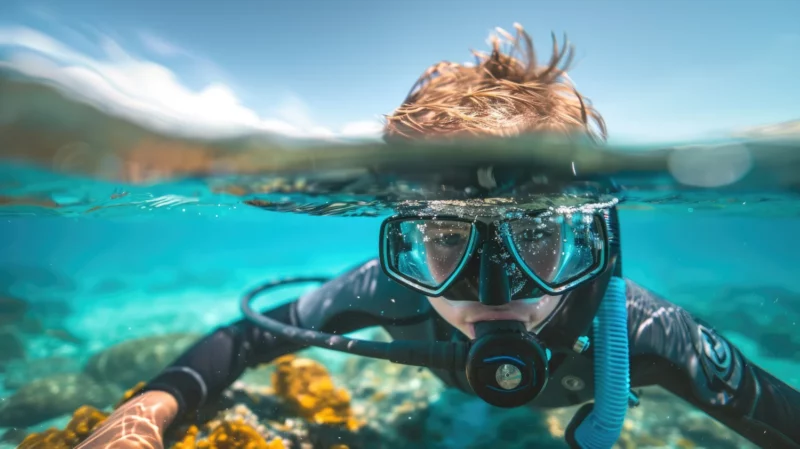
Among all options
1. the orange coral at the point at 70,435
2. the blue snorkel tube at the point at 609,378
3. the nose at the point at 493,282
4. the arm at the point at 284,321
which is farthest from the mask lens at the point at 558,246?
the orange coral at the point at 70,435

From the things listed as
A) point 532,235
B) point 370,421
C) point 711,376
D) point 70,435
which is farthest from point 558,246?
point 70,435

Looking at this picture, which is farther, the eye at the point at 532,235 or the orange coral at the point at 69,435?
the orange coral at the point at 69,435

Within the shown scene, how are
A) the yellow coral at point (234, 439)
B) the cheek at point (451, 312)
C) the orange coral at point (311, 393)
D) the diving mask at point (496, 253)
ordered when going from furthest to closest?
1. the orange coral at point (311, 393)
2. the yellow coral at point (234, 439)
3. the cheek at point (451, 312)
4. the diving mask at point (496, 253)

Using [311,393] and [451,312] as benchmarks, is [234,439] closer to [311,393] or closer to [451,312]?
[311,393]

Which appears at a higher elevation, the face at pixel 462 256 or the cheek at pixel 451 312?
the face at pixel 462 256

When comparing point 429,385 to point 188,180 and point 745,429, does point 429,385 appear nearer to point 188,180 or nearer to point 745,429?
point 745,429

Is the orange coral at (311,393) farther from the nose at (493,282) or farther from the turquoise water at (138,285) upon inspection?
the nose at (493,282)

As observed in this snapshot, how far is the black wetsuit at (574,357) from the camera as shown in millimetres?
3451

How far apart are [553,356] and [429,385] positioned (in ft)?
9.80

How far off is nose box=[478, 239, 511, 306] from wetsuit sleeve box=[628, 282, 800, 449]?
5.05 feet

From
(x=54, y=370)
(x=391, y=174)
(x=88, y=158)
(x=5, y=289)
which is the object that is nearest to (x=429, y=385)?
(x=391, y=174)

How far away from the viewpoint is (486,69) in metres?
4.07

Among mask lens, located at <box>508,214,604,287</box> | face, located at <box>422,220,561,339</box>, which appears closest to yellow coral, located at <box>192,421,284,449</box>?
face, located at <box>422,220,561,339</box>

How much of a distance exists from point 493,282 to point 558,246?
33.2 inches
